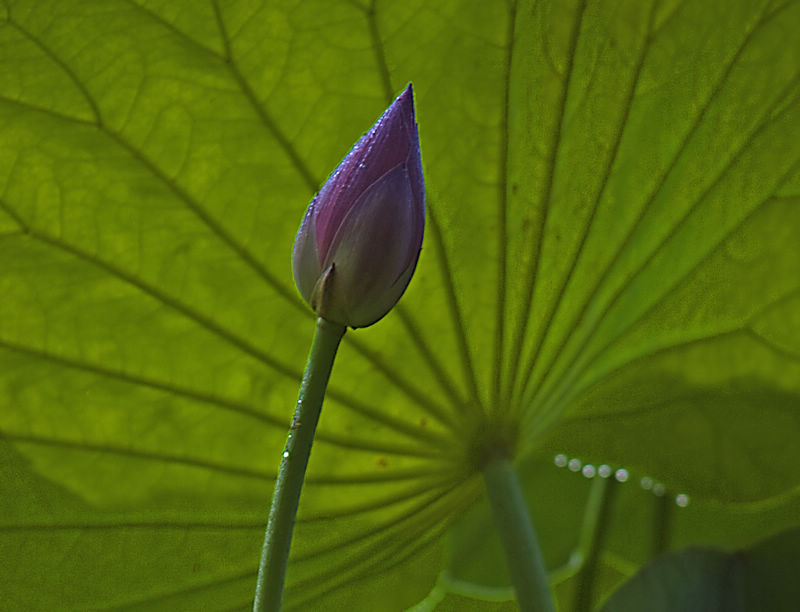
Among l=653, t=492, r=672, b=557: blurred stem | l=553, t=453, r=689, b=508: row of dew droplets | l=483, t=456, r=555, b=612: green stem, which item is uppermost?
l=553, t=453, r=689, b=508: row of dew droplets

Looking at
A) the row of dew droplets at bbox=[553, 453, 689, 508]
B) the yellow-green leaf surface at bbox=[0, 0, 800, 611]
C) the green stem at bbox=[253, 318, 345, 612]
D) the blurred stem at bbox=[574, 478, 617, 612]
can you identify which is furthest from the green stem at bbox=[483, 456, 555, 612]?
the blurred stem at bbox=[574, 478, 617, 612]

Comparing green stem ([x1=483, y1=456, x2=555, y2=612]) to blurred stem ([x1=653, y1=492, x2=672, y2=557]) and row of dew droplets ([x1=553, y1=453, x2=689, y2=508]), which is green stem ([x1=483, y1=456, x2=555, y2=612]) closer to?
row of dew droplets ([x1=553, y1=453, x2=689, y2=508])

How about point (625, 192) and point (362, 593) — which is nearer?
point (625, 192)

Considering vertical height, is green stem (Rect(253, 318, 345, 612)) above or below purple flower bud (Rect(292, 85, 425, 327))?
below

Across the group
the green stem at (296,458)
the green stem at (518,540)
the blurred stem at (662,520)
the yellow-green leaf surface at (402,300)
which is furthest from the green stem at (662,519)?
the green stem at (296,458)

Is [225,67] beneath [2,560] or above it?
above

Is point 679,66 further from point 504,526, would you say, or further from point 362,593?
point 362,593

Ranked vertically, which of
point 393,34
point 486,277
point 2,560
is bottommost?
point 2,560

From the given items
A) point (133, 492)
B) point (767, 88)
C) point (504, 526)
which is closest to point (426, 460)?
point (504, 526)
